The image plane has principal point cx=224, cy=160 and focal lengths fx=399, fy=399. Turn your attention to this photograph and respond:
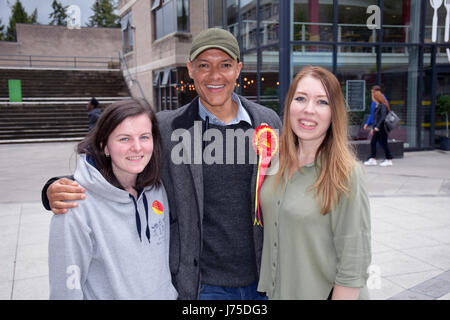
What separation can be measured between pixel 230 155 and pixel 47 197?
971 mm

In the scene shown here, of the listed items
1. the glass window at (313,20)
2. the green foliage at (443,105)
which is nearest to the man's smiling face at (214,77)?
the glass window at (313,20)

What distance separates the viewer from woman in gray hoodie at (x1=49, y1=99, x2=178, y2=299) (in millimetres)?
1691

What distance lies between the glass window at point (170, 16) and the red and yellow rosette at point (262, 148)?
56.7ft

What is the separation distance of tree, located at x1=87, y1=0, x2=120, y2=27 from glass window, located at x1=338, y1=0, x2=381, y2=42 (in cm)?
4226

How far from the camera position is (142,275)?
1883 mm

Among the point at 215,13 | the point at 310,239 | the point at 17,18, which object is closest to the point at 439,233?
the point at 310,239

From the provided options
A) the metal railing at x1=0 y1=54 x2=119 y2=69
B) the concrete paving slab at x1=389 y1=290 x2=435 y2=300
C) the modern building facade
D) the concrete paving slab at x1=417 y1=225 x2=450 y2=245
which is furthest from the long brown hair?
the metal railing at x1=0 y1=54 x2=119 y2=69

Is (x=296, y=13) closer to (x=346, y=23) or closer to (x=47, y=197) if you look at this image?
(x=346, y=23)

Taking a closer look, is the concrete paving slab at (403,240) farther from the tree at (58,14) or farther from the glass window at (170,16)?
the tree at (58,14)

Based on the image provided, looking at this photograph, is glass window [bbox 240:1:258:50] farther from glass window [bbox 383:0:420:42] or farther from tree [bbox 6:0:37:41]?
tree [bbox 6:0:37:41]

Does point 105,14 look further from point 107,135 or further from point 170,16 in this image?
point 107,135

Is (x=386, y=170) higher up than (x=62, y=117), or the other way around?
(x=62, y=117)
